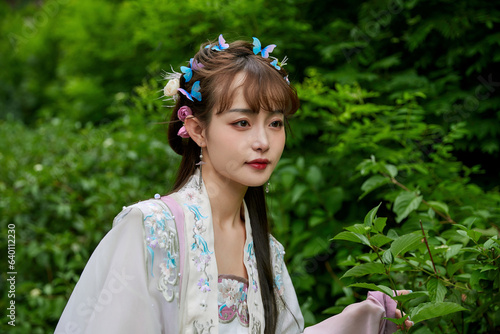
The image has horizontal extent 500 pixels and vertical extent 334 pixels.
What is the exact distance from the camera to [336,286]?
2.67m

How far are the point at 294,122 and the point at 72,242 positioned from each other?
1605 millimetres

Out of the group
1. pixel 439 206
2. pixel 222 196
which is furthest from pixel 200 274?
pixel 439 206

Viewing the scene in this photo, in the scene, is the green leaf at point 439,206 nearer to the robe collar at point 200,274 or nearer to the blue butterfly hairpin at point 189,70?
the robe collar at point 200,274

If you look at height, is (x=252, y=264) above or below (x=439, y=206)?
below

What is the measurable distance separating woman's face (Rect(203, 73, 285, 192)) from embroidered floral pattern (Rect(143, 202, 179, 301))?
0.25m

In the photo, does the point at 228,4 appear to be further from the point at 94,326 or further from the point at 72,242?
the point at 94,326

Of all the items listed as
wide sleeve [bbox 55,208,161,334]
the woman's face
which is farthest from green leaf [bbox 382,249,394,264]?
wide sleeve [bbox 55,208,161,334]

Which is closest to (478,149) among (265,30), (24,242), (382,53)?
(382,53)

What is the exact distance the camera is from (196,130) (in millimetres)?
1689

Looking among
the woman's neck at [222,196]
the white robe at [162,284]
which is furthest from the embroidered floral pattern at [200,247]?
the woman's neck at [222,196]

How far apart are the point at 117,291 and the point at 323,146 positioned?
7.45ft

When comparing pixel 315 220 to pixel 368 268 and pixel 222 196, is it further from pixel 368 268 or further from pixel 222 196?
pixel 368 268

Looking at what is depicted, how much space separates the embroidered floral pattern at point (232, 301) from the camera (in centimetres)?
162

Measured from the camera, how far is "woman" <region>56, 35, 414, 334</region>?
4.61 feet
